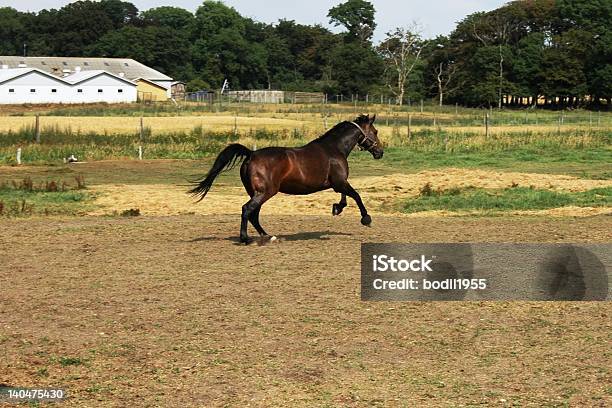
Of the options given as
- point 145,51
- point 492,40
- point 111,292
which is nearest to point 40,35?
point 145,51

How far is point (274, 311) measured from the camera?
34.7 ft

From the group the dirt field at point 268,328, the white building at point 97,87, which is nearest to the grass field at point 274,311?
the dirt field at point 268,328

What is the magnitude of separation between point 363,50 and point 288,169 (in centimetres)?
10955

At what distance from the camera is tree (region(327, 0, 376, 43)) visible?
15525 centimetres

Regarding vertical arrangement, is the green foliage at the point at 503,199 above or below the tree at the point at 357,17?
below

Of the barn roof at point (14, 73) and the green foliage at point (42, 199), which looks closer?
the green foliage at point (42, 199)

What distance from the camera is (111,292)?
1163cm

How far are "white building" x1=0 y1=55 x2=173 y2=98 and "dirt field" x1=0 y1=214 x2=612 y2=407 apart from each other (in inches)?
4264

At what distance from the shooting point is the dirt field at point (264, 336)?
7.68 m

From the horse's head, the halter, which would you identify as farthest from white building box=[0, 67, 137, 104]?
the halter

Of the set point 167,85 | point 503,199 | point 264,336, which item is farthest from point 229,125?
point 167,85

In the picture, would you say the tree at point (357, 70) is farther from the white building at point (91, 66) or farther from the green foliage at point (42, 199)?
the green foliage at point (42, 199)

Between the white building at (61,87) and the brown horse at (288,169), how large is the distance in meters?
92.5

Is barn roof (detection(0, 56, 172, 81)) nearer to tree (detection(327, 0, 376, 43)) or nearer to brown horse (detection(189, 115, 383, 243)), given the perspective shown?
tree (detection(327, 0, 376, 43))
